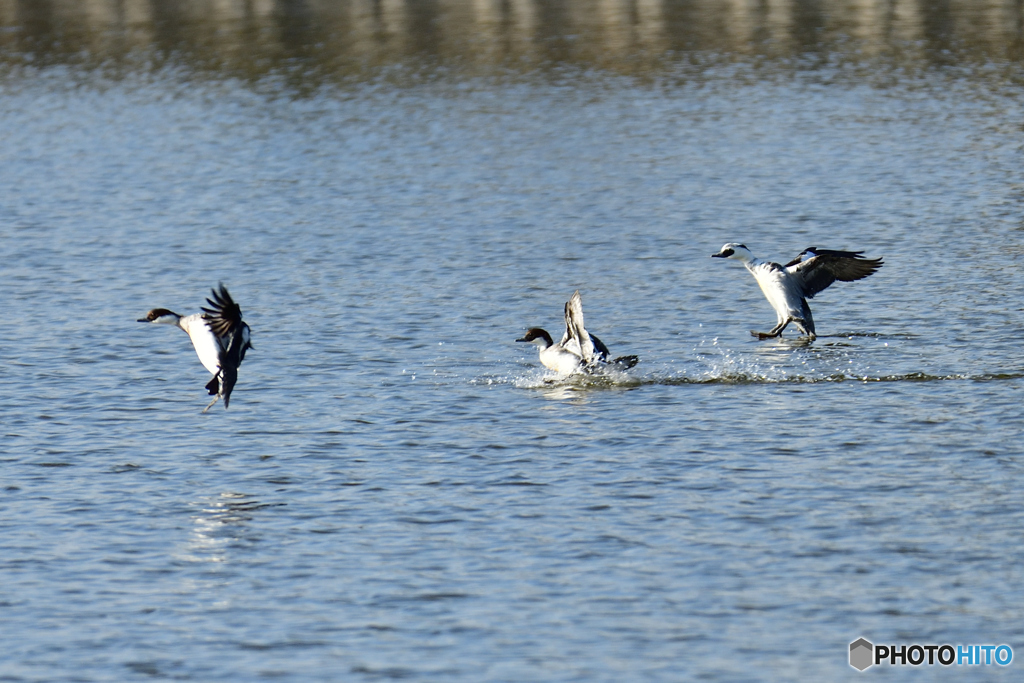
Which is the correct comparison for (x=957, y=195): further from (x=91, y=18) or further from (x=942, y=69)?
(x=91, y=18)

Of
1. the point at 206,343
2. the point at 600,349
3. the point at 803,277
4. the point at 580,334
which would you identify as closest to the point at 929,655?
the point at 206,343

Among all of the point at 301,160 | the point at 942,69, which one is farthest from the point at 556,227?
the point at 942,69

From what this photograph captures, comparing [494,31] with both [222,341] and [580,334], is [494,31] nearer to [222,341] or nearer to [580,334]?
[580,334]

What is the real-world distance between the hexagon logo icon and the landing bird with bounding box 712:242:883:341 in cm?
993

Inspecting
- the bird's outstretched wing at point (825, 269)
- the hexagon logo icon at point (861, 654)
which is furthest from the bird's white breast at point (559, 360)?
the hexagon logo icon at point (861, 654)

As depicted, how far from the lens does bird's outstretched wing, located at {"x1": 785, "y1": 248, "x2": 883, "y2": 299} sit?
2086 centimetres

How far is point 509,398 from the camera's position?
18406mm

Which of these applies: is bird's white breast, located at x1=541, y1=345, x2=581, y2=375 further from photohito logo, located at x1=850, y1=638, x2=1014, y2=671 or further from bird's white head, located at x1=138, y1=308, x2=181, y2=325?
photohito logo, located at x1=850, y1=638, x2=1014, y2=671

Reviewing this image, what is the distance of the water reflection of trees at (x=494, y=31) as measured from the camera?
5391 cm

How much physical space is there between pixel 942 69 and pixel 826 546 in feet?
126

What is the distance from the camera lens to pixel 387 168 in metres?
36.3

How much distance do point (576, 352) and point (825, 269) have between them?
4017 mm

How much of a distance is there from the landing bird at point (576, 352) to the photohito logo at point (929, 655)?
7636 mm

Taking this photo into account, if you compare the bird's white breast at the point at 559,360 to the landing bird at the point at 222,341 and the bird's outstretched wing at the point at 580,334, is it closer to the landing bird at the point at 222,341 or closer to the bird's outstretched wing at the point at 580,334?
the bird's outstretched wing at the point at 580,334
